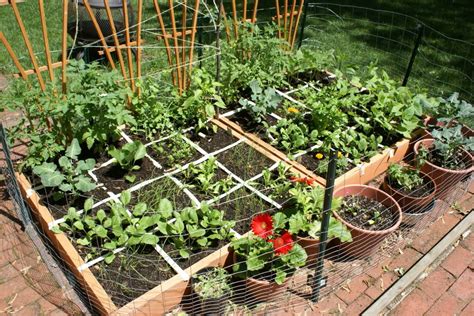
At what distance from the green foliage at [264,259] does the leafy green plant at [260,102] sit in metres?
1.43

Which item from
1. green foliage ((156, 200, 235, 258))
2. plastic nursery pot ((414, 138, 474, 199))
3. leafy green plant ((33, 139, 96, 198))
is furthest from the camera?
plastic nursery pot ((414, 138, 474, 199))

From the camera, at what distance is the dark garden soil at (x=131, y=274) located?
8.79ft

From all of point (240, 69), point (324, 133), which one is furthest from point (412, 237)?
point (240, 69)

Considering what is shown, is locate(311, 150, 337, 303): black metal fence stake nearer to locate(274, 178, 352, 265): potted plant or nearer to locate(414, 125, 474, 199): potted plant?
locate(274, 178, 352, 265): potted plant

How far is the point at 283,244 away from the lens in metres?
2.76

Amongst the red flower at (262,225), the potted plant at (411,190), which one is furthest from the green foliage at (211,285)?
the potted plant at (411,190)

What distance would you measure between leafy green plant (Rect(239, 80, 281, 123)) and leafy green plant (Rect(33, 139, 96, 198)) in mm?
1432

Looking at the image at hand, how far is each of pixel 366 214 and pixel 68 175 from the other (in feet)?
6.88

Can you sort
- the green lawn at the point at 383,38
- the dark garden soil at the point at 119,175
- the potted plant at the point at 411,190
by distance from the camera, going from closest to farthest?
the dark garden soil at the point at 119,175 → the potted plant at the point at 411,190 → the green lawn at the point at 383,38

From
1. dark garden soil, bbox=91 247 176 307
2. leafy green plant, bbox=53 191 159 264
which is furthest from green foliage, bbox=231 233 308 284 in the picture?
leafy green plant, bbox=53 191 159 264

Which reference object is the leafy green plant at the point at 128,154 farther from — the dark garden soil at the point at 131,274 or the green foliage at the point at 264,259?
the green foliage at the point at 264,259

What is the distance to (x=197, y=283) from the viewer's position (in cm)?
270

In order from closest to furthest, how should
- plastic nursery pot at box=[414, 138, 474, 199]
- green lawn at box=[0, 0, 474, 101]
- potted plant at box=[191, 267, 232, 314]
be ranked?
Answer: potted plant at box=[191, 267, 232, 314] → plastic nursery pot at box=[414, 138, 474, 199] → green lawn at box=[0, 0, 474, 101]

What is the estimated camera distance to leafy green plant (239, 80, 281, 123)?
13.0ft
